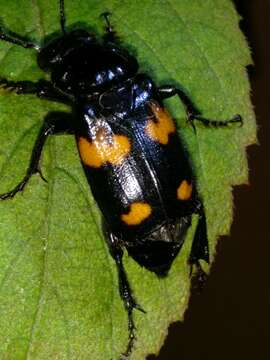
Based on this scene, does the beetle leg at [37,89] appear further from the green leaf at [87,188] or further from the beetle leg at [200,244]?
the beetle leg at [200,244]

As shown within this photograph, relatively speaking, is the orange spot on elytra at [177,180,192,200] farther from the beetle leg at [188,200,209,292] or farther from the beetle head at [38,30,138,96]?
the beetle head at [38,30,138,96]

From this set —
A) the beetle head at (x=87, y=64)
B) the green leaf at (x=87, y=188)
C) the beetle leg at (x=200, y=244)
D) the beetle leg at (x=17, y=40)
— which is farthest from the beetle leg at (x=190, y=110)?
the beetle leg at (x=17, y=40)

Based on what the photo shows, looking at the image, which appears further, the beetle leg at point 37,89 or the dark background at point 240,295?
the dark background at point 240,295

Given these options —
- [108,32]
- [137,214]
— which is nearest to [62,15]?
[108,32]

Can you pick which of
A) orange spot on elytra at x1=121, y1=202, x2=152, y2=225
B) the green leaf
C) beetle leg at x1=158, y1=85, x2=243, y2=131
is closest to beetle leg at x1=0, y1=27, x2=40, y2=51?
the green leaf

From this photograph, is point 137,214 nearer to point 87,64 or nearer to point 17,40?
point 87,64

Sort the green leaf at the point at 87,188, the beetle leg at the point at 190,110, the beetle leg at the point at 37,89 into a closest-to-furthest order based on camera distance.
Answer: the green leaf at the point at 87,188
the beetle leg at the point at 37,89
the beetle leg at the point at 190,110
